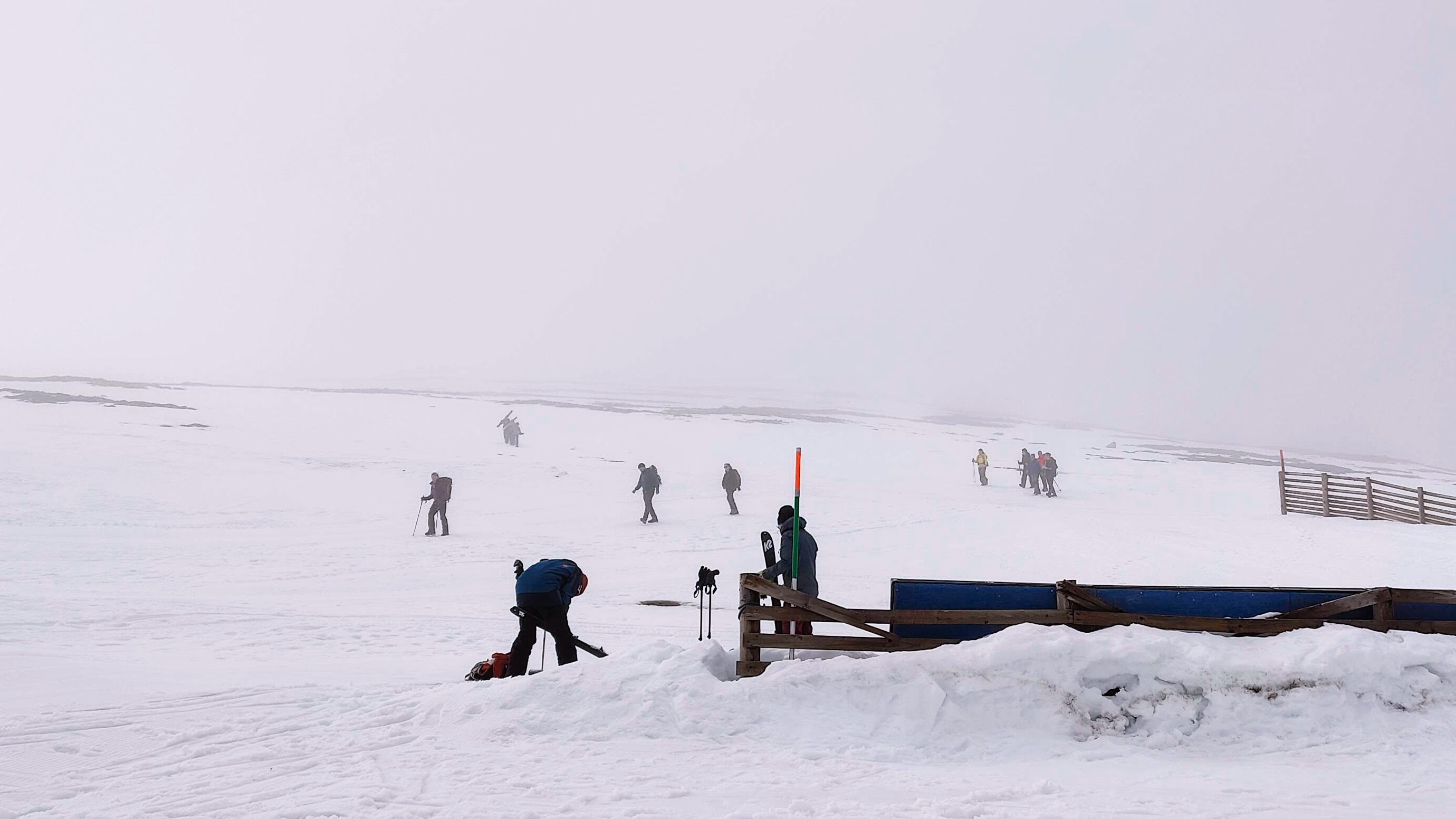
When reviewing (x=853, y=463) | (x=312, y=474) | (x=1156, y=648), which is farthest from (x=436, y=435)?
(x=1156, y=648)

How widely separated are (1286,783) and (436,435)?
114 ft

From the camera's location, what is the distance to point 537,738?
217 inches

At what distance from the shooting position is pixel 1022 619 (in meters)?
6.64

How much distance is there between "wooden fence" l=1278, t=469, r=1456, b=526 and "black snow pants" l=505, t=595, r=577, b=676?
20.4 m

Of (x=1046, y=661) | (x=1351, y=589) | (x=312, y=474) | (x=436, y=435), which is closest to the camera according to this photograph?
(x=1046, y=661)

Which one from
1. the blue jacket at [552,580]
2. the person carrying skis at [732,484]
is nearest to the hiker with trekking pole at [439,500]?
the person carrying skis at [732,484]

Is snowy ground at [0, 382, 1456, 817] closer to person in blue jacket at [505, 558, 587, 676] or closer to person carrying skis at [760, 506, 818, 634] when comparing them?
person in blue jacket at [505, 558, 587, 676]

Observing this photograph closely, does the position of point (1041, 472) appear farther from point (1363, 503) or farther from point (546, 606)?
point (546, 606)

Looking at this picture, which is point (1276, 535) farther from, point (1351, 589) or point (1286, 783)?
point (1286, 783)

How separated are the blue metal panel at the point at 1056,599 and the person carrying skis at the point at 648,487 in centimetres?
1272

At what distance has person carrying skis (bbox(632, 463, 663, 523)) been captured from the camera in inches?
761

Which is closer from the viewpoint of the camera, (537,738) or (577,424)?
(537,738)

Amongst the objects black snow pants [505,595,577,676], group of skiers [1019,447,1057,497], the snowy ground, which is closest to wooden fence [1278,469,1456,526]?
the snowy ground

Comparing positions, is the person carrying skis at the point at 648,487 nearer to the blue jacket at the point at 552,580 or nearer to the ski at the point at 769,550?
the ski at the point at 769,550
